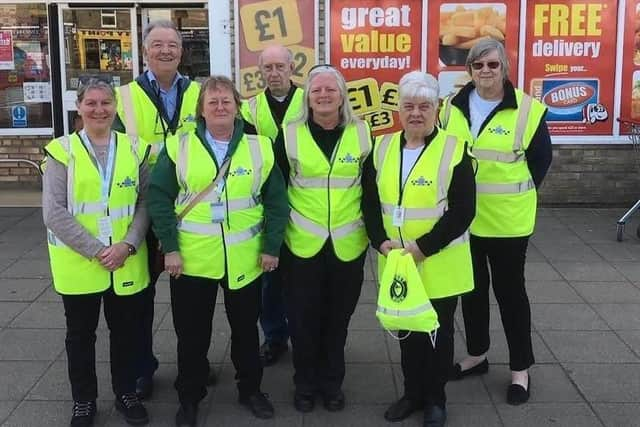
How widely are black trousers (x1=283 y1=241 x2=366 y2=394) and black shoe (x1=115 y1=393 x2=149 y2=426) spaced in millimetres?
785

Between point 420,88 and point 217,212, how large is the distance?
1.09 meters

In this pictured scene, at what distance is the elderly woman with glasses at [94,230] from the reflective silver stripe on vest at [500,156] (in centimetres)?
168

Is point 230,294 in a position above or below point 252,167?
below

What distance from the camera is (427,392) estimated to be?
12.4 ft

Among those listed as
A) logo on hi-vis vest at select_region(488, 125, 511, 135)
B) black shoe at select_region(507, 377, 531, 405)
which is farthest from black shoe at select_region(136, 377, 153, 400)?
logo on hi-vis vest at select_region(488, 125, 511, 135)

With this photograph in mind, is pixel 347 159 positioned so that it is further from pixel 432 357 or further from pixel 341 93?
pixel 432 357

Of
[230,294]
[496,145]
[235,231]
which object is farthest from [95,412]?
[496,145]

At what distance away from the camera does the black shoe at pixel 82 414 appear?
145 inches

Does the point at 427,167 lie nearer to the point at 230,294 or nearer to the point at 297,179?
the point at 297,179

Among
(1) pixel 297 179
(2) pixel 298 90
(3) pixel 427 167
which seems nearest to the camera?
(3) pixel 427 167

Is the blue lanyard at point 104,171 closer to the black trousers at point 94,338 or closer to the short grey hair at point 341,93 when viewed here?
the black trousers at point 94,338

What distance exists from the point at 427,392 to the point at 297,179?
1238 millimetres

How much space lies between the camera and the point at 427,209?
139 inches

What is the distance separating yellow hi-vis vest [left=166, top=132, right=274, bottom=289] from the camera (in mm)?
3533
